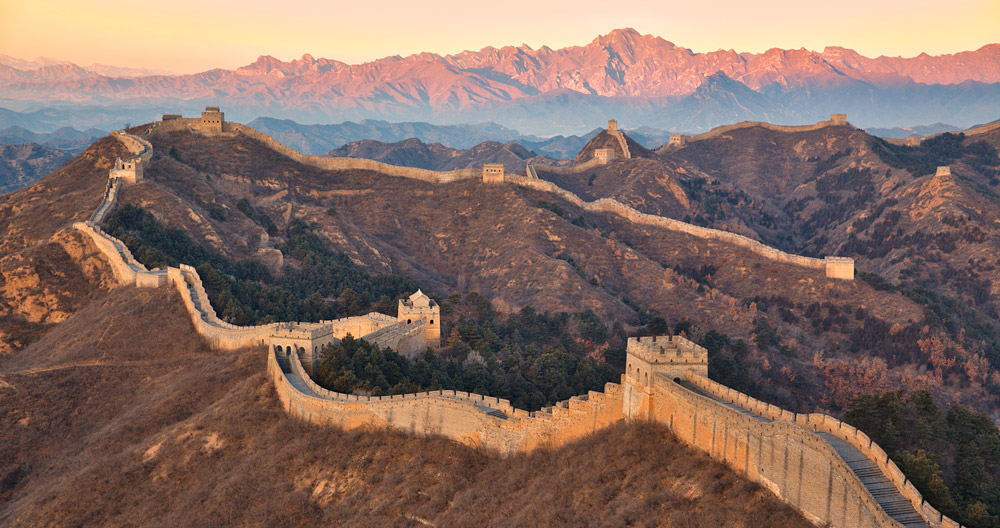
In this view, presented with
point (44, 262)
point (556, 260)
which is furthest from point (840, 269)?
point (44, 262)

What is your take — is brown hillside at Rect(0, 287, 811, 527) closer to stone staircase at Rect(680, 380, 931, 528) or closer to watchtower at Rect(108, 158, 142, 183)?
stone staircase at Rect(680, 380, 931, 528)

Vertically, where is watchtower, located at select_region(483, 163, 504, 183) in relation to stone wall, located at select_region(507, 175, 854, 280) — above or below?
above

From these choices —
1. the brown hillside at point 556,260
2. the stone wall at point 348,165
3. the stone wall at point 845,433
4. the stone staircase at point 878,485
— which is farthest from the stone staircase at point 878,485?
the stone wall at point 348,165

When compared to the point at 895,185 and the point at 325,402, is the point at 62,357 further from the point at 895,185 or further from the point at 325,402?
the point at 895,185

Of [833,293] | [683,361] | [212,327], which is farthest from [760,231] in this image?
[683,361]

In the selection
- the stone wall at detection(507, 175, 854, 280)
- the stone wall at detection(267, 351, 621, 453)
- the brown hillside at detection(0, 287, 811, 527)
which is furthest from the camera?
the stone wall at detection(507, 175, 854, 280)

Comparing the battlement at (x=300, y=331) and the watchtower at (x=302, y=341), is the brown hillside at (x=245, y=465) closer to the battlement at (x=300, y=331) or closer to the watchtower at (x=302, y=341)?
the watchtower at (x=302, y=341)

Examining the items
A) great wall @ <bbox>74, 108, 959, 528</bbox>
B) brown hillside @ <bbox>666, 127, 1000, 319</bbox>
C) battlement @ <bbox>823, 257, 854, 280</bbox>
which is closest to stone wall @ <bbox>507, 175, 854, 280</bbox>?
battlement @ <bbox>823, 257, 854, 280</bbox>
